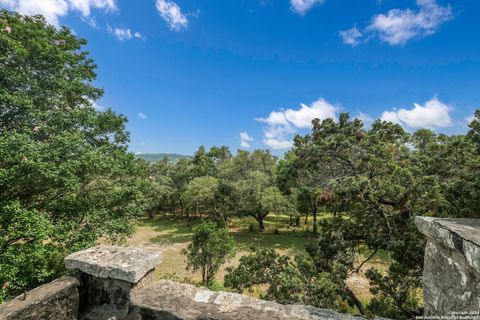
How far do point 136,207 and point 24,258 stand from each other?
12.8 feet

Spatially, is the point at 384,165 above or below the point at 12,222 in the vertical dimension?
above

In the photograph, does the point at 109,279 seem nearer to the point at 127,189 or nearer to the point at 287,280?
the point at 287,280

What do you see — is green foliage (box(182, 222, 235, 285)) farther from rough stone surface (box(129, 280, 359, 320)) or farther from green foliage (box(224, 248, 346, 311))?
rough stone surface (box(129, 280, 359, 320))

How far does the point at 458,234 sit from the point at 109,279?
277 centimetres

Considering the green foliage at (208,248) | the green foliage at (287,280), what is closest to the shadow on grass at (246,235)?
the green foliage at (208,248)

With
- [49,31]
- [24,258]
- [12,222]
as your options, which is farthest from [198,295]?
[49,31]

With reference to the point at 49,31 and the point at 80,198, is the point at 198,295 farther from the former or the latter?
the point at 49,31

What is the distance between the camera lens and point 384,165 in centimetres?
748

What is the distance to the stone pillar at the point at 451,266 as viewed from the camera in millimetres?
1659

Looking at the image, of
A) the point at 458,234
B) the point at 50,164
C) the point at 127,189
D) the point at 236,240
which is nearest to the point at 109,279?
the point at 458,234

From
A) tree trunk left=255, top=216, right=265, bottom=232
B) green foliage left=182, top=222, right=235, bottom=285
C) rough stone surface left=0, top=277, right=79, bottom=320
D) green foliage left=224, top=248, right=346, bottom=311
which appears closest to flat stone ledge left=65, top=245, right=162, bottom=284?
rough stone surface left=0, top=277, right=79, bottom=320

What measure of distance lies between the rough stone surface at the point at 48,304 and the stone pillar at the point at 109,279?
106 mm

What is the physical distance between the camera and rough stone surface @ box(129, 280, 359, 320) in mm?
1883

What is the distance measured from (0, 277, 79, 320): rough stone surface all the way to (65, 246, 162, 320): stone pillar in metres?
0.11
